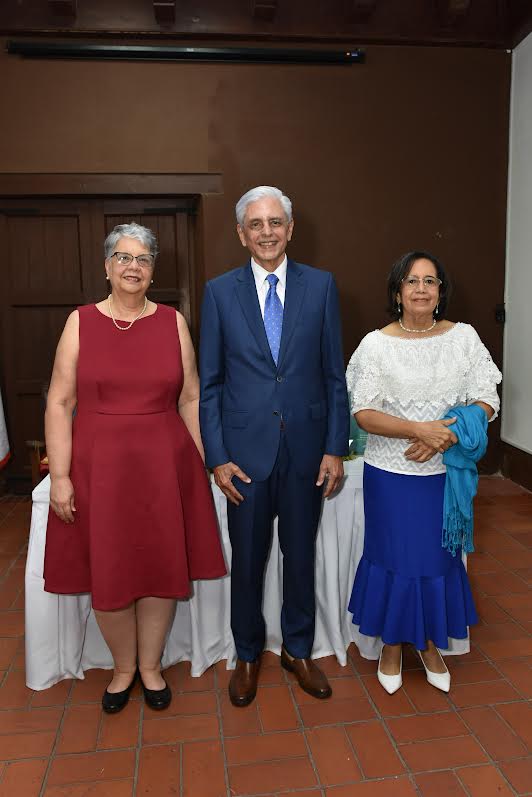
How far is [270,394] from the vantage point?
2137mm

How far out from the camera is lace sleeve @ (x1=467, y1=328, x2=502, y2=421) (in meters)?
2.25

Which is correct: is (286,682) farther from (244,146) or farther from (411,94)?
(411,94)

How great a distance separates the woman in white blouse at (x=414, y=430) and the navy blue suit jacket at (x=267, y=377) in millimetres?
152

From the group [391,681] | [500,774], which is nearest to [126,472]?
[391,681]

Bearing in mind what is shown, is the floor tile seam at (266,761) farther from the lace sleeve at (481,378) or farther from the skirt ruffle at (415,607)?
the lace sleeve at (481,378)

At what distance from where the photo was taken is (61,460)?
6.99 feet

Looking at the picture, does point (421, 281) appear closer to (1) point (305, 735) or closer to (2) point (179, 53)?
(1) point (305, 735)

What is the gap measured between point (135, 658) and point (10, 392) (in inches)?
123

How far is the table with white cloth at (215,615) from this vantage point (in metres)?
2.43

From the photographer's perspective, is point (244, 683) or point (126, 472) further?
point (244, 683)

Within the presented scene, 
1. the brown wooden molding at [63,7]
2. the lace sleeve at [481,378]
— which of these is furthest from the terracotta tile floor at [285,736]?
the brown wooden molding at [63,7]

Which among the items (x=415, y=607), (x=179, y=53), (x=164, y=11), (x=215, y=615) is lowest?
(x=215, y=615)

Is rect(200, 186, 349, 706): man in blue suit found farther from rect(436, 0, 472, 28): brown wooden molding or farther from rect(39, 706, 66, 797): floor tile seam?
rect(436, 0, 472, 28): brown wooden molding

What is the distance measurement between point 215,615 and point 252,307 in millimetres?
1257
